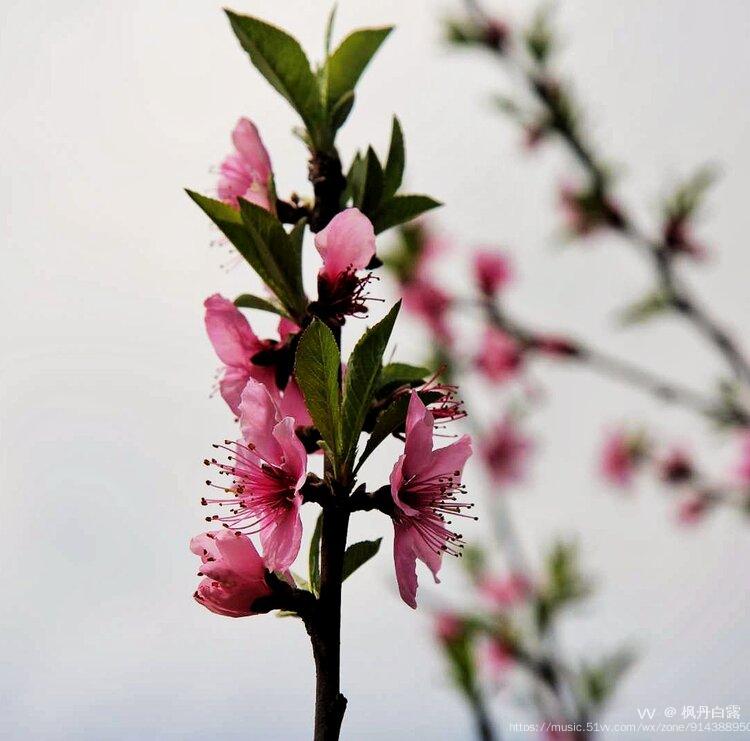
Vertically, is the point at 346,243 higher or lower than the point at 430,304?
lower

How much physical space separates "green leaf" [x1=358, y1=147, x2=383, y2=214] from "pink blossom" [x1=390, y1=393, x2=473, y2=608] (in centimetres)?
44

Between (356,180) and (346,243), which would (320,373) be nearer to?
(346,243)

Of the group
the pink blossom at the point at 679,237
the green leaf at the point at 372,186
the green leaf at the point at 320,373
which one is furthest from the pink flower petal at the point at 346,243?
the pink blossom at the point at 679,237

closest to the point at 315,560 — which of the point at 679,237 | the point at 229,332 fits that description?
the point at 229,332

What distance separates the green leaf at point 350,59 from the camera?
1.48 m

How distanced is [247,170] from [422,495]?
27.6 inches

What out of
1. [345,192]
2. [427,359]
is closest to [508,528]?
[427,359]

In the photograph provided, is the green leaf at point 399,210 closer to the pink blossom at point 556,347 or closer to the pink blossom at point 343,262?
the pink blossom at point 343,262

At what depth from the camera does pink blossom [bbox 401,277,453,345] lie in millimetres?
4992

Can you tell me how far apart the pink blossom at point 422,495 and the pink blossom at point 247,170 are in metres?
0.51

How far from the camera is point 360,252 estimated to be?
1.24m

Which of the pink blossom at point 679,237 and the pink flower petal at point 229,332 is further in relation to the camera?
the pink blossom at point 679,237

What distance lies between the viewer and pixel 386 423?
1.13 meters

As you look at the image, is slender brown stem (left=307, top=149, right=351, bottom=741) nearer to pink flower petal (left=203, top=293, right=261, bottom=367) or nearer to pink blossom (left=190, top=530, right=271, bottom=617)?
pink blossom (left=190, top=530, right=271, bottom=617)
